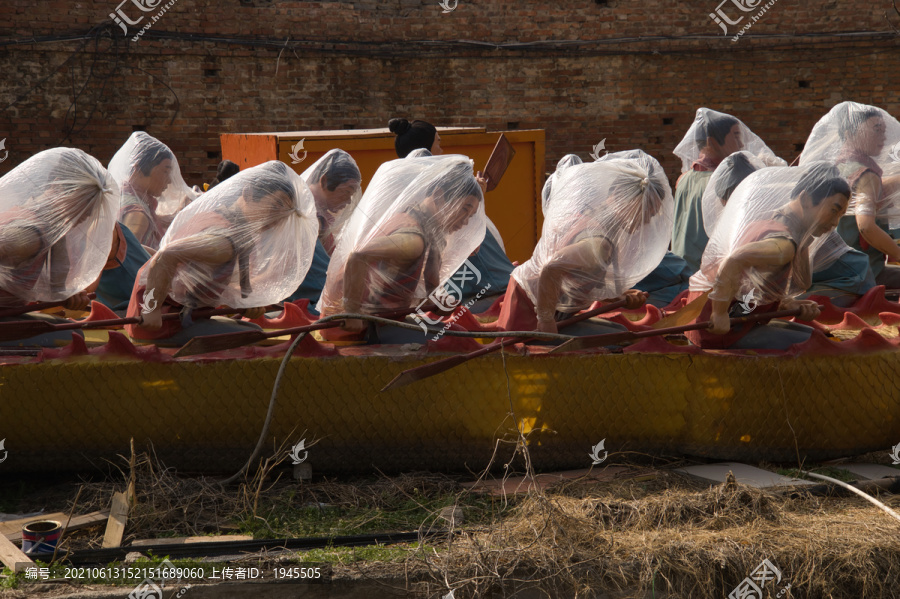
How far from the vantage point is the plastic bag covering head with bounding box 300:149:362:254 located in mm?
4785

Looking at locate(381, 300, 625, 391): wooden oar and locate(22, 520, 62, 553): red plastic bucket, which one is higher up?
locate(381, 300, 625, 391): wooden oar

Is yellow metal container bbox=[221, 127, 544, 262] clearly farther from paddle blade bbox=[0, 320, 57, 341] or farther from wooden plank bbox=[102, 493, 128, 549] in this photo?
wooden plank bbox=[102, 493, 128, 549]

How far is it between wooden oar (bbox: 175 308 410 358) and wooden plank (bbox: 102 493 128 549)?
0.57 m

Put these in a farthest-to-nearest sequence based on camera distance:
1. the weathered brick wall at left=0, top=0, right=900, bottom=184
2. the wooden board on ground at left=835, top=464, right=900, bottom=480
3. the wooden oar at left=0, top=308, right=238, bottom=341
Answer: the weathered brick wall at left=0, top=0, right=900, bottom=184
the wooden oar at left=0, top=308, right=238, bottom=341
the wooden board on ground at left=835, top=464, right=900, bottom=480

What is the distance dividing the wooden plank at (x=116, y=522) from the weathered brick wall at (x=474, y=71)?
655cm

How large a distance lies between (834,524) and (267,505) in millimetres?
2021

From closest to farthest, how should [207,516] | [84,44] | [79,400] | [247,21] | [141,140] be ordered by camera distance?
[207,516]
[79,400]
[141,140]
[84,44]
[247,21]

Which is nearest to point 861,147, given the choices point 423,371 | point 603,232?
point 603,232

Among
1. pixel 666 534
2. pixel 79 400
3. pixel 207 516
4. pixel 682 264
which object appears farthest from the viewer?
pixel 682 264

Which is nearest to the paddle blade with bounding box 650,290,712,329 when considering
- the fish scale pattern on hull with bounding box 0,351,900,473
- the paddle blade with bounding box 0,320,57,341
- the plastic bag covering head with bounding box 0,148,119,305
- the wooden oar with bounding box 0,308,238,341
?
the fish scale pattern on hull with bounding box 0,351,900,473

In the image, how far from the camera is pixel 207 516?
3256 millimetres

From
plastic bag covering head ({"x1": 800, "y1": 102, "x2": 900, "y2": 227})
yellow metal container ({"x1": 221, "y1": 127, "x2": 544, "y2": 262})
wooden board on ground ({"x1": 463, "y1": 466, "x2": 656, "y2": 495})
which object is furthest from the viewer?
yellow metal container ({"x1": 221, "y1": 127, "x2": 544, "y2": 262})

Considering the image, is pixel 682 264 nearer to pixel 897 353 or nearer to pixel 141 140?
pixel 897 353

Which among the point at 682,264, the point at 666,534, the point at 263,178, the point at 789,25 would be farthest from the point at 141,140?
the point at 789,25
